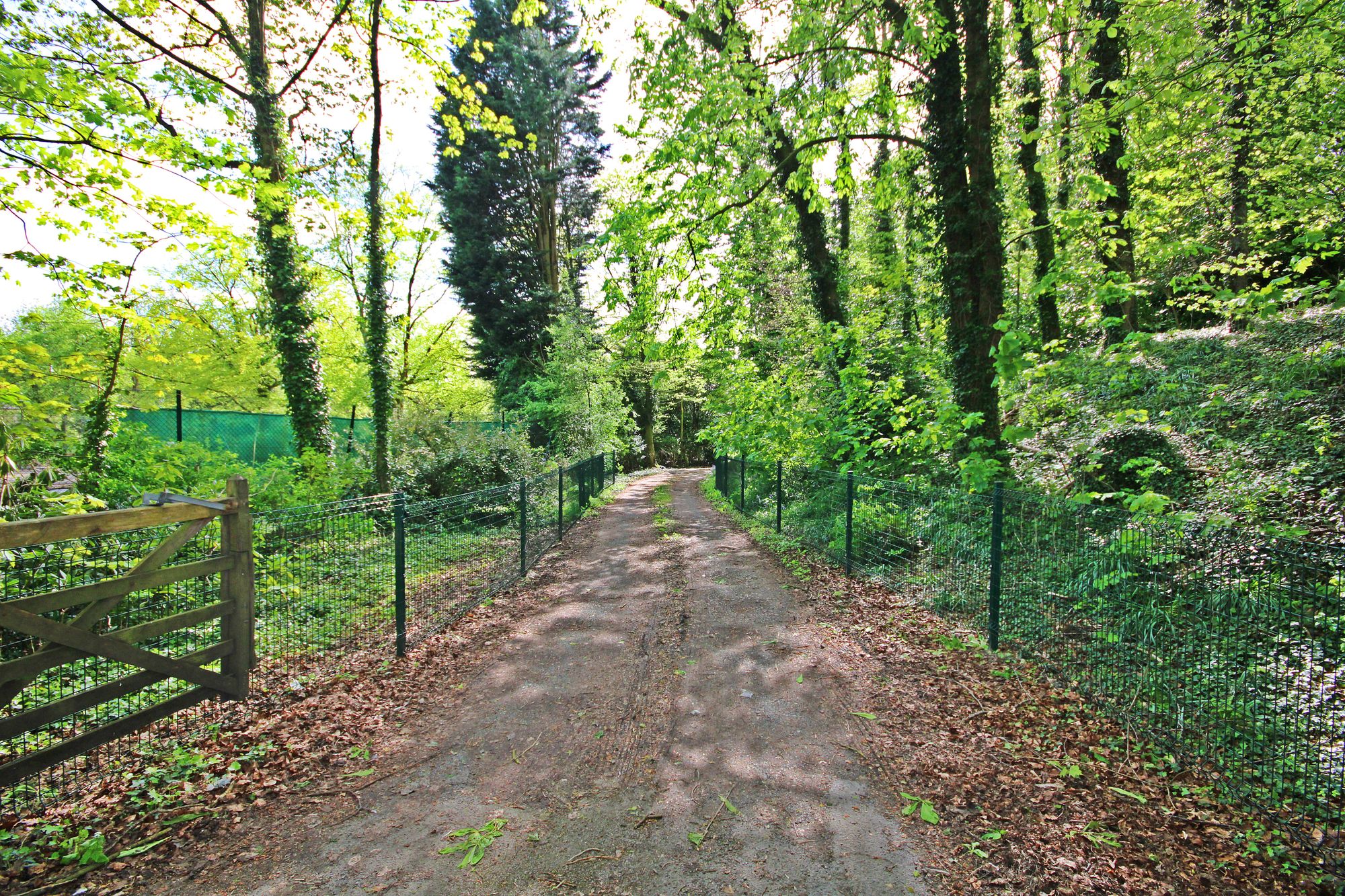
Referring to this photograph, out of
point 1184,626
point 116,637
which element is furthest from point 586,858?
point 1184,626

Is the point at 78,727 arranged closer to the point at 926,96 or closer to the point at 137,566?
the point at 137,566

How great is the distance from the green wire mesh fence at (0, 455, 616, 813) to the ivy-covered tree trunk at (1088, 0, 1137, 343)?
23.6 ft

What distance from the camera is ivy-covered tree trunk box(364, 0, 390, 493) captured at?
10867 millimetres

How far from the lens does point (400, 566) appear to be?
536 cm

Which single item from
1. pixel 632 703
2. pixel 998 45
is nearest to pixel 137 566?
pixel 632 703

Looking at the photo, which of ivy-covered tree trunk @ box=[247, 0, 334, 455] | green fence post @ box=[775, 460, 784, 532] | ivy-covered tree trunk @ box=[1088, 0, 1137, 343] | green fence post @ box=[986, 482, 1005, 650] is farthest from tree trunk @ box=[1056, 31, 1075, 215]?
ivy-covered tree trunk @ box=[247, 0, 334, 455]

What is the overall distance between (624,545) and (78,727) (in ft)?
24.5

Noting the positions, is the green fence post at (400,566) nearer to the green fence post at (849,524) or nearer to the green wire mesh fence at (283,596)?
the green wire mesh fence at (283,596)

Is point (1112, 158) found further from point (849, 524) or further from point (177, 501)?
point (177, 501)

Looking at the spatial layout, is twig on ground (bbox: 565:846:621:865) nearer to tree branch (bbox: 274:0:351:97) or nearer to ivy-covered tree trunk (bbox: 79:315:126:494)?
ivy-covered tree trunk (bbox: 79:315:126:494)

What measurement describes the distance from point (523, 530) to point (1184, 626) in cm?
710

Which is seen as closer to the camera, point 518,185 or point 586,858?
point 586,858

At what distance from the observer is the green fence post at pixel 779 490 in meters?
11.1

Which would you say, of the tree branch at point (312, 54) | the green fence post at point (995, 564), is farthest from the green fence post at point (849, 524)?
the tree branch at point (312, 54)
